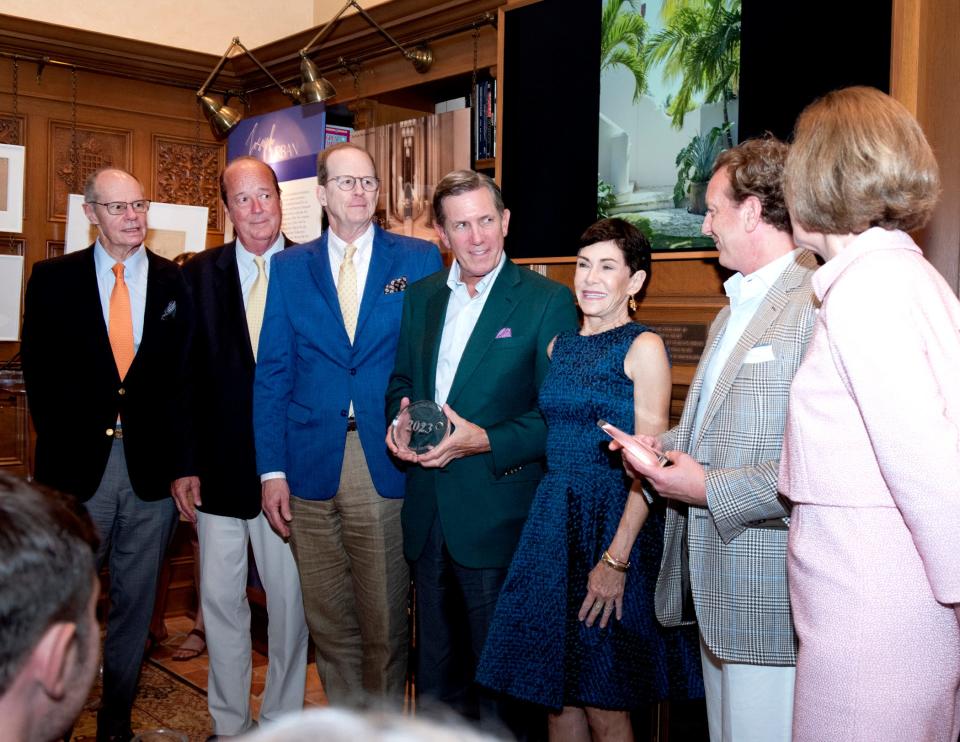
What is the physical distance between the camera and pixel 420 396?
2707 mm

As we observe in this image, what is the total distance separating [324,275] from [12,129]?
10.5 ft

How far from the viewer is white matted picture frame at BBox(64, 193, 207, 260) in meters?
5.21

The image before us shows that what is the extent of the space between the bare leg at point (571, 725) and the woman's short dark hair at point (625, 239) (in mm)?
1174

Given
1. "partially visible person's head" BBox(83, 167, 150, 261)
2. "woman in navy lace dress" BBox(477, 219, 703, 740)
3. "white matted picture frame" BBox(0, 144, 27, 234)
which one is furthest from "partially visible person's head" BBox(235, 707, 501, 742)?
"white matted picture frame" BBox(0, 144, 27, 234)

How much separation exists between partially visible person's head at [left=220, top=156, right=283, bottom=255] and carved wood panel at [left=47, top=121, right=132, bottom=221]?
251 centimetres

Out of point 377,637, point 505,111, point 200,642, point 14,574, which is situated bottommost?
point 200,642

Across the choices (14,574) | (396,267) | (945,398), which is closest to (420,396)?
(396,267)

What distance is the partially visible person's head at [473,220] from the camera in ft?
8.61

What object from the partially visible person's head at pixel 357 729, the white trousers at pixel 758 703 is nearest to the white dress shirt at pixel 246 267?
the white trousers at pixel 758 703

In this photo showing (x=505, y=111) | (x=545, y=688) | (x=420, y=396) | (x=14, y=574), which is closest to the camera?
(x=14, y=574)

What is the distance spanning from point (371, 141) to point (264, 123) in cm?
90

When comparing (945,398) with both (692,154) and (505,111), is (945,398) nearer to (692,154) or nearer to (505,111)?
(692,154)

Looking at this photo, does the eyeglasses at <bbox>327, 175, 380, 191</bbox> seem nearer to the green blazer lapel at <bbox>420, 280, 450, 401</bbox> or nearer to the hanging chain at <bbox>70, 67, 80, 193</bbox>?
the green blazer lapel at <bbox>420, 280, 450, 401</bbox>

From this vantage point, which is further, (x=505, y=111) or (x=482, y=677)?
(x=505, y=111)
